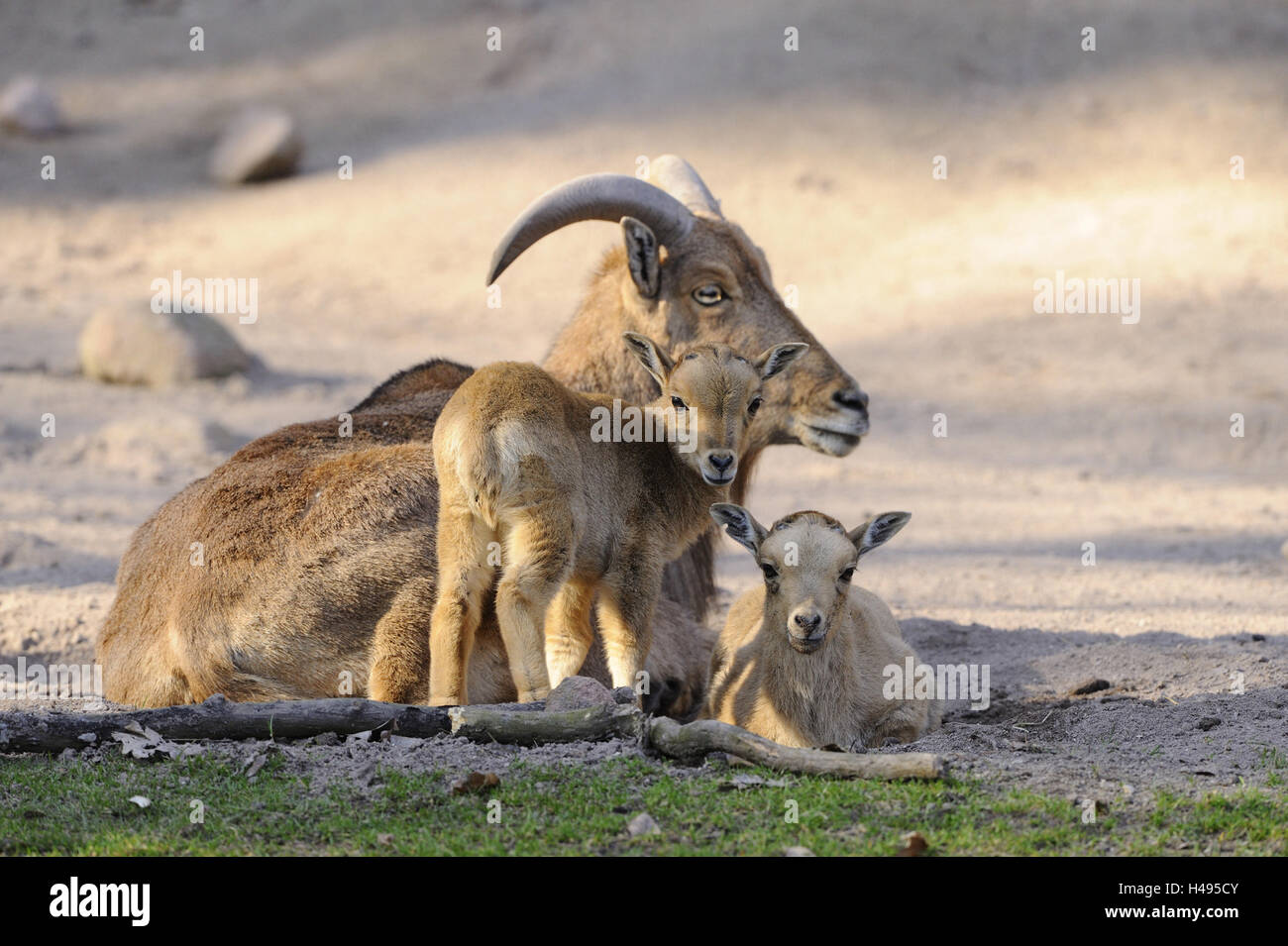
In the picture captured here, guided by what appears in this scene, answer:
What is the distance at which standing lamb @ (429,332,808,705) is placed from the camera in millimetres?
6129

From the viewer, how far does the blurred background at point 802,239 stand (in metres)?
12.5

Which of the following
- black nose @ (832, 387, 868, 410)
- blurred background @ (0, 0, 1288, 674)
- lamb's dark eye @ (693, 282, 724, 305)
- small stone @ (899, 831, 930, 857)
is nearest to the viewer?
small stone @ (899, 831, 930, 857)

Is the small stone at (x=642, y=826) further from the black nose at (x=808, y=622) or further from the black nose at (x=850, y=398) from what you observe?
the black nose at (x=850, y=398)

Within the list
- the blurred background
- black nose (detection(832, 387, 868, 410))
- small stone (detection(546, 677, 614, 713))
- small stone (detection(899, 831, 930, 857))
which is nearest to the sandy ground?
the blurred background

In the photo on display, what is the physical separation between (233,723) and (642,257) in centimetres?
333

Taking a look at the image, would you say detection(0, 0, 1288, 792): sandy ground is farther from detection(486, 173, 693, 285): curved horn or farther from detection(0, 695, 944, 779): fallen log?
detection(486, 173, 693, 285): curved horn

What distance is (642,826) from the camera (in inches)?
202

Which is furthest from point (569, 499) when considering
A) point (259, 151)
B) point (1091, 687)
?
point (259, 151)

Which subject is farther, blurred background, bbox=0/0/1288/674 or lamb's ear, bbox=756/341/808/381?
blurred background, bbox=0/0/1288/674

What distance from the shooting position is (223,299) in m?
20.1

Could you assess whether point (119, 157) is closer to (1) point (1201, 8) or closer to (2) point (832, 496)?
(2) point (832, 496)

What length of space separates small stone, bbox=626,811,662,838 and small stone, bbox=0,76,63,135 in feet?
72.9
